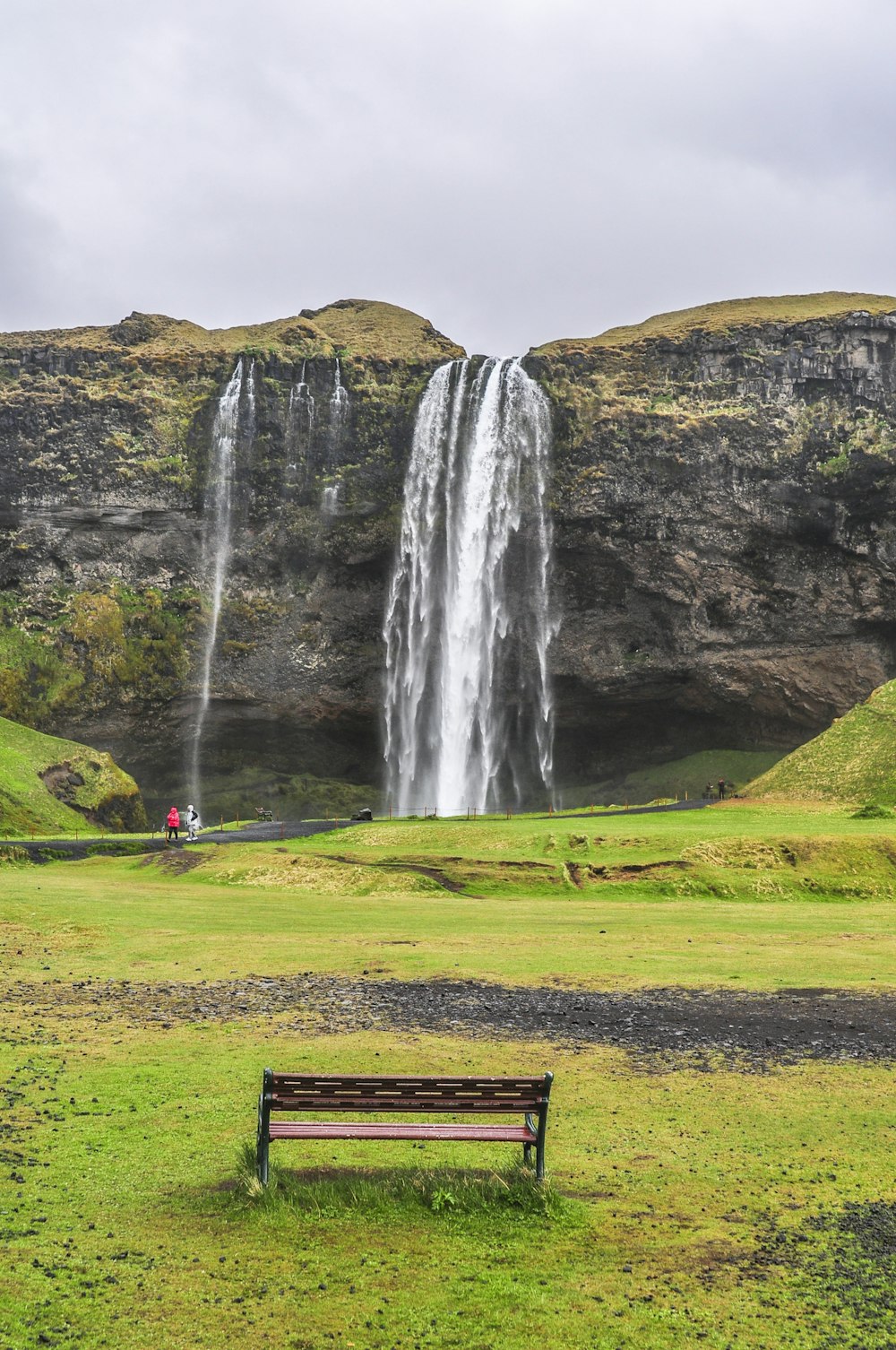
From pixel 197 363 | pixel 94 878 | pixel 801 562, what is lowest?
pixel 94 878

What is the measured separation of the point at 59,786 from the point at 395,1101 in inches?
2155

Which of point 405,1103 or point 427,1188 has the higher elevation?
point 405,1103

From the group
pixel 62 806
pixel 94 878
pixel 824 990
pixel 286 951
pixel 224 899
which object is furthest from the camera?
pixel 62 806

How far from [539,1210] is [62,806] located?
52.5 metres

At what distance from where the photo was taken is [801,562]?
2977 inches

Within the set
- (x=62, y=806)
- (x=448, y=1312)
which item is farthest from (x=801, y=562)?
(x=448, y=1312)

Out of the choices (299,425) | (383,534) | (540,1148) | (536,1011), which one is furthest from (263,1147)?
(299,425)

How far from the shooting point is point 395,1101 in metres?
9.06

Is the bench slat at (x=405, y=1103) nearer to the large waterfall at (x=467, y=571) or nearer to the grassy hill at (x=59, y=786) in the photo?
the grassy hill at (x=59, y=786)

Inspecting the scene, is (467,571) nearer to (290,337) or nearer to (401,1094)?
(290,337)

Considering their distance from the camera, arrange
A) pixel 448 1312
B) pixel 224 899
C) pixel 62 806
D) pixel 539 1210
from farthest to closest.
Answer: pixel 62 806 → pixel 224 899 → pixel 539 1210 → pixel 448 1312

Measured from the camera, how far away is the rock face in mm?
74625

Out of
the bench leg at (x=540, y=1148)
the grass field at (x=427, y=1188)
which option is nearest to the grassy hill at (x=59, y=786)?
the grass field at (x=427, y=1188)

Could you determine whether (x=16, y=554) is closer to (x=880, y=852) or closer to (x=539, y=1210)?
(x=880, y=852)
